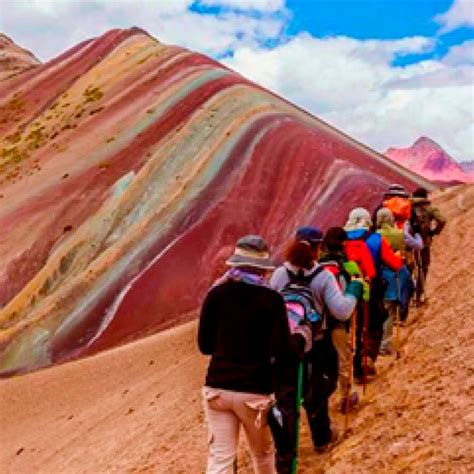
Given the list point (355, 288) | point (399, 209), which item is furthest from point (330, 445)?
point (399, 209)

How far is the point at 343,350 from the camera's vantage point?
27.4 feet

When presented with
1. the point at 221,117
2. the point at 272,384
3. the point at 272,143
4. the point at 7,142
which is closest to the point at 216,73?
the point at 221,117

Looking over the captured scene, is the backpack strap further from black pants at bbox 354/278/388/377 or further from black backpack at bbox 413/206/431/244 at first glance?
black backpack at bbox 413/206/431/244

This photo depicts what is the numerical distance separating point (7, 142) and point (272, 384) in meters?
31.1

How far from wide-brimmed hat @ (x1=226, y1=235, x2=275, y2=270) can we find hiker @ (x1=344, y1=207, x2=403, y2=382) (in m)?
2.73

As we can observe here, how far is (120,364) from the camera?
18359 millimetres

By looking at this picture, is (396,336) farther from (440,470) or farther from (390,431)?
(440,470)

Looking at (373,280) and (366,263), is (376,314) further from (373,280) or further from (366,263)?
(366,263)

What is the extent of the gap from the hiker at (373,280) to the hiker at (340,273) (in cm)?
57

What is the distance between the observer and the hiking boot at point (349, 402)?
8.77 metres

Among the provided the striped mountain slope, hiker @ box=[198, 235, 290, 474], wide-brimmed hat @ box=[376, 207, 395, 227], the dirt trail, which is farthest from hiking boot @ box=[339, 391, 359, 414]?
the striped mountain slope

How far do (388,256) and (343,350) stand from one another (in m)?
1.39

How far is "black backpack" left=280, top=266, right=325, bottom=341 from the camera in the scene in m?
6.98

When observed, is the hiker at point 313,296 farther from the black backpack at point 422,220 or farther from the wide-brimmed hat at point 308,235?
the black backpack at point 422,220
